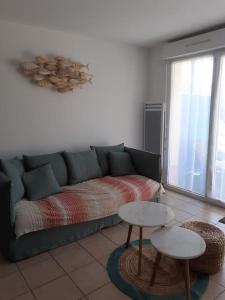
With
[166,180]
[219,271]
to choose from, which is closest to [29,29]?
[166,180]

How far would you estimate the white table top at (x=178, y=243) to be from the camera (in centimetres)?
167

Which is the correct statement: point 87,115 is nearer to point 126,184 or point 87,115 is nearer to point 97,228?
point 126,184

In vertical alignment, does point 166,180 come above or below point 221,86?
below

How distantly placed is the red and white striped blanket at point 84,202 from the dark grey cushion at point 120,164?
0.11m

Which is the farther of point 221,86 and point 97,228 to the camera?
point 221,86

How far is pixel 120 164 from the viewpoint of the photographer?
3.54 metres

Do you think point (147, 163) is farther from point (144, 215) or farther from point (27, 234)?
point (27, 234)

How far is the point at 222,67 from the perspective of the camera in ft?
10.9

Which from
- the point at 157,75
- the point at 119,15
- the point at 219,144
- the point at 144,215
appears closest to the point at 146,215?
the point at 144,215

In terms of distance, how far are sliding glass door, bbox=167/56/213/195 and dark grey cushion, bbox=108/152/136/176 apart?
931mm

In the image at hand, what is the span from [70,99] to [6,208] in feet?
6.27

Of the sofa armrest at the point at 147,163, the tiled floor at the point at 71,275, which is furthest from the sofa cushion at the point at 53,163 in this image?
the sofa armrest at the point at 147,163

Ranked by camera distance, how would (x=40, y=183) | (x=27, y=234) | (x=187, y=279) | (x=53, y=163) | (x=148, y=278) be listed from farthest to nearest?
1. (x=53, y=163)
2. (x=40, y=183)
3. (x=27, y=234)
4. (x=148, y=278)
5. (x=187, y=279)

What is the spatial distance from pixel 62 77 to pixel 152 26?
4.50 ft
